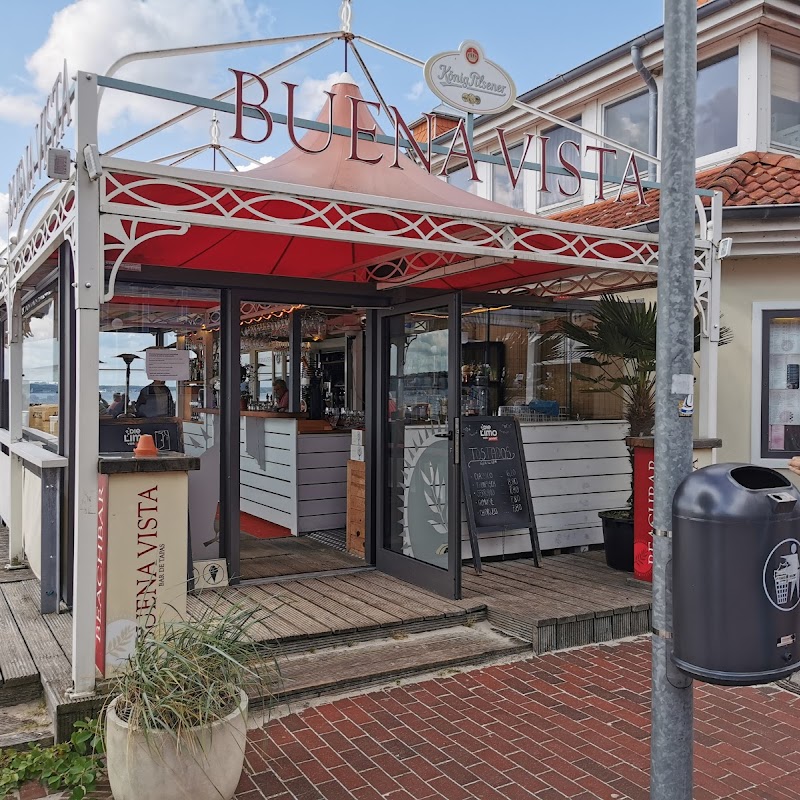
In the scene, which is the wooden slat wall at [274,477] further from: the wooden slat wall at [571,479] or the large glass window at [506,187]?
the large glass window at [506,187]

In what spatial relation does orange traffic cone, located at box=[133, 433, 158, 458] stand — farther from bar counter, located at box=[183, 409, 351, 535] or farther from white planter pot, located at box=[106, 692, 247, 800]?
bar counter, located at box=[183, 409, 351, 535]

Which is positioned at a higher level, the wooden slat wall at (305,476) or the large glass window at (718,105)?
the large glass window at (718,105)

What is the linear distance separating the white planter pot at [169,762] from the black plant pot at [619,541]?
4.06 metres

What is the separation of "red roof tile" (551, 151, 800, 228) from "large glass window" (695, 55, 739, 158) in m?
0.41

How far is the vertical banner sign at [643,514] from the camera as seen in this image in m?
5.80

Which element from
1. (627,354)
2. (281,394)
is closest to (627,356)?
(627,354)

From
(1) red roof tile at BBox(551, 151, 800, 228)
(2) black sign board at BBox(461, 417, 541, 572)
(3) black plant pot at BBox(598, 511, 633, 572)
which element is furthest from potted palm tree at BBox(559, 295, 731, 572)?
(1) red roof tile at BBox(551, 151, 800, 228)

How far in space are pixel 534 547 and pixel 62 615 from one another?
355 cm

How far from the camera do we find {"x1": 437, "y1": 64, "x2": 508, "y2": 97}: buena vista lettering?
457 cm

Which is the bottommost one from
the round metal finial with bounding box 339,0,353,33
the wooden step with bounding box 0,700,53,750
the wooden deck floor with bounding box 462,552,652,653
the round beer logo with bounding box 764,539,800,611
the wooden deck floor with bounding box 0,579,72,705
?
the wooden step with bounding box 0,700,53,750

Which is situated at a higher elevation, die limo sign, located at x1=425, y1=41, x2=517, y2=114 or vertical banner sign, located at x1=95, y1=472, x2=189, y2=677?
die limo sign, located at x1=425, y1=41, x2=517, y2=114

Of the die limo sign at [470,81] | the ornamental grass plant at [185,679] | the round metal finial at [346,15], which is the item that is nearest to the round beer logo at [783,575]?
the ornamental grass plant at [185,679]

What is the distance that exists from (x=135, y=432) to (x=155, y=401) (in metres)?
0.26

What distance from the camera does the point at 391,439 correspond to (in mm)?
6113
